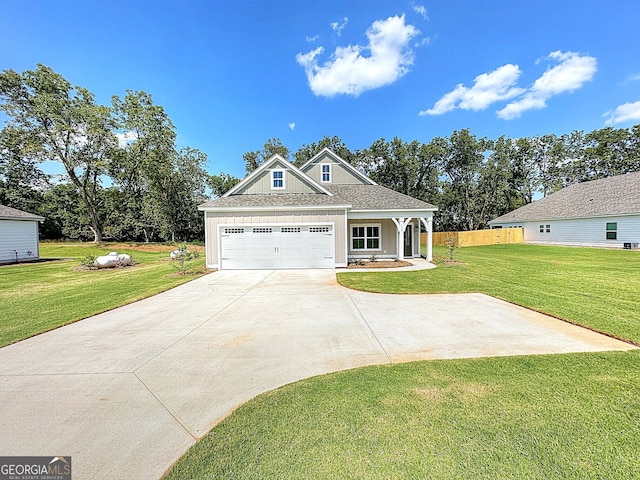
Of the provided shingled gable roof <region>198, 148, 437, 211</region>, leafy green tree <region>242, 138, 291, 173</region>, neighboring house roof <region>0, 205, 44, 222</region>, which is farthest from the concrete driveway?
leafy green tree <region>242, 138, 291, 173</region>

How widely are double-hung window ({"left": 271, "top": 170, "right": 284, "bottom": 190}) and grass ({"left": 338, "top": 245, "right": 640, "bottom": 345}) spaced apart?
21.7 ft

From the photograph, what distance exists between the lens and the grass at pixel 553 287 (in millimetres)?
5715

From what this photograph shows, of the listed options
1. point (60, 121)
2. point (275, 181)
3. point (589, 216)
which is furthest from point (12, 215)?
point (589, 216)

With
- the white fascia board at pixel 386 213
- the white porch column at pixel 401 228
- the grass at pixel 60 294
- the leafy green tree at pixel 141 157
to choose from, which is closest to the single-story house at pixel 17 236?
the grass at pixel 60 294

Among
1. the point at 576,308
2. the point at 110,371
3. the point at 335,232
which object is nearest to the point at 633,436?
the point at 576,308

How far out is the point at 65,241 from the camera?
33094 millimetres

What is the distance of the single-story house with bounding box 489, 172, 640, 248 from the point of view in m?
20.3

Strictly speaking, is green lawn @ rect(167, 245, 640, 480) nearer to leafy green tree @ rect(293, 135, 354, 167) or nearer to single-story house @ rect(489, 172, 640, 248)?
single-story house @ rect(489, 172, 640, 248)

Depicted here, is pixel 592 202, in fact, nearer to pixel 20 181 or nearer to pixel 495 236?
pixel 495 236

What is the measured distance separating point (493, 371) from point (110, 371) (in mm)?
5340

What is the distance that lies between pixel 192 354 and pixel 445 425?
377 cm

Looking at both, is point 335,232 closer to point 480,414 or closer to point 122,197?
point 480,414

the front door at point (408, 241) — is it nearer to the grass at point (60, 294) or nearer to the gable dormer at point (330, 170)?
the gable dormer at point (330, 170)

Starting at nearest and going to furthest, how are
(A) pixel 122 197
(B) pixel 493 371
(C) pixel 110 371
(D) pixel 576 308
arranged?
(B) pixel 493 371
(C) pixel 110 371
(D) pixel 576 308
(A) pixel 122 197
